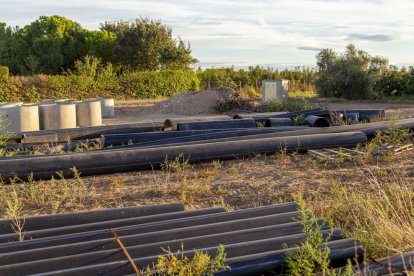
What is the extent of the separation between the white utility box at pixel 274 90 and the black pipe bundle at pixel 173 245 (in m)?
18.9

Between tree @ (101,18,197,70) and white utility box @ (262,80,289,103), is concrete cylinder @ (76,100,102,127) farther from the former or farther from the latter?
tree @ (101,18,197,70)

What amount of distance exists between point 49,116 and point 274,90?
11148mm

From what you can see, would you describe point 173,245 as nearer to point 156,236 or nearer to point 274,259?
point 156,236

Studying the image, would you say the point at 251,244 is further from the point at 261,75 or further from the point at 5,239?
the point at 261,75

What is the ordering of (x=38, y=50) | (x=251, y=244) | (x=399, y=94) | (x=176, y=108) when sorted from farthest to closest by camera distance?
(x=38, y=50) → (x=399, y=94) → (x=176, y=108) → (x=251, y=244)

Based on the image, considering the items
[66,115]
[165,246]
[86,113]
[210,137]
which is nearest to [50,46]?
[86,113]

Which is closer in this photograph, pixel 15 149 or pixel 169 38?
pixel 15 149

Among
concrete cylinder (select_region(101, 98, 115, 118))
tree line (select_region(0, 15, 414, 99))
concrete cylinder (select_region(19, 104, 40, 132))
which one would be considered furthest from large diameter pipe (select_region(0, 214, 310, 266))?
tree line (select_region(0, 15, 414, 99))

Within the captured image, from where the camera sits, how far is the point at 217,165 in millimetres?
9148

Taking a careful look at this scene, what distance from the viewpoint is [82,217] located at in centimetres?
522

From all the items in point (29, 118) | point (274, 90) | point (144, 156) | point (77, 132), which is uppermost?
point (274, 90)

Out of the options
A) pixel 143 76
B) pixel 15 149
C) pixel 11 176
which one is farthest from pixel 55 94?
pixel 11 176

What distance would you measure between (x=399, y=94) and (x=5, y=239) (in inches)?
1114

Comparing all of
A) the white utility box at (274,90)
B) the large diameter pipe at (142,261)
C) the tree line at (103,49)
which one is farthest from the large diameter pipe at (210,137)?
the tree line at (103,49)
